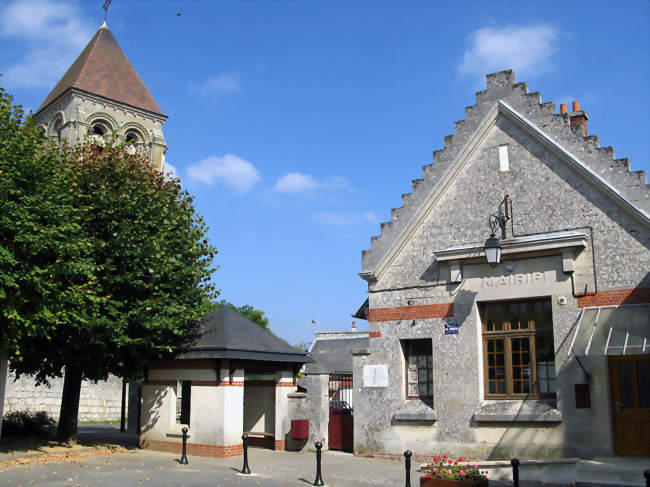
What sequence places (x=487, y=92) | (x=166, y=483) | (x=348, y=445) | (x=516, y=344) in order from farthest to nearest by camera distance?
(x=348, y=445)
(x=487, y=92)
(x=516, y=344)
(x=166, y=483)

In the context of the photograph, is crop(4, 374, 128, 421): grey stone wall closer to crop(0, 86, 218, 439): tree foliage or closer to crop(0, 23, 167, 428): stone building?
crop(0, 23, 167, 428): stone building

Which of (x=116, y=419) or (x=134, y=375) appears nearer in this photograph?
(x=134, y=375)

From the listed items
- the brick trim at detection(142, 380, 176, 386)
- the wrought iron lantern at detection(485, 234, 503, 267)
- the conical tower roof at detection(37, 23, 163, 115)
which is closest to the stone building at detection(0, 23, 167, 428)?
the conical tower roof at detection(37, 23, 163, 115)

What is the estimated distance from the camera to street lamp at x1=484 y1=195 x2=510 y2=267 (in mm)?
13711

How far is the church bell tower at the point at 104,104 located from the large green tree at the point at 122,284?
22487mm

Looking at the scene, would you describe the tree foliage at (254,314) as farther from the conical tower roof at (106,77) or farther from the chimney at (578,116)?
the chimney at (578,116)

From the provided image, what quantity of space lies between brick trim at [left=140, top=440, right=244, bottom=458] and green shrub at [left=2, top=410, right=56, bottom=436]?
416 centimetres

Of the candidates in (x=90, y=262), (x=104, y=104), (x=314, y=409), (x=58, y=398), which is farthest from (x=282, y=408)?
(x=104, y=104)

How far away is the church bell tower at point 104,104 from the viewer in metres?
39.2

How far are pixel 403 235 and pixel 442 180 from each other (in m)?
1.75

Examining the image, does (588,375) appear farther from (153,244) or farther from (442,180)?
(153,244)

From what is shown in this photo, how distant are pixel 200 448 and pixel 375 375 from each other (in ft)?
16.7

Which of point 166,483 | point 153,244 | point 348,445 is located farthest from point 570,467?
point 153,244

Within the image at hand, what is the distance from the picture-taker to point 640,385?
40.6 ft
